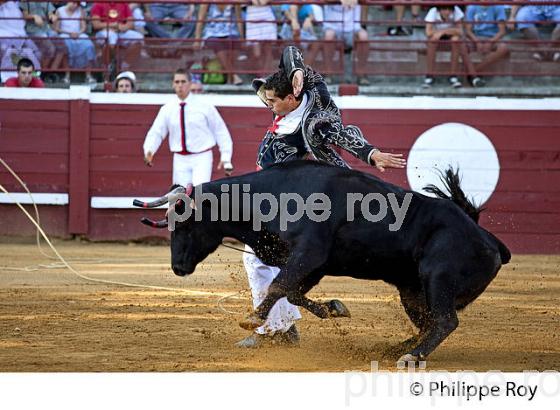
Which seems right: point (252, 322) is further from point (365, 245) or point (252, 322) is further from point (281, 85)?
point (281, 85)

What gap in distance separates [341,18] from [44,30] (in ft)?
11.2

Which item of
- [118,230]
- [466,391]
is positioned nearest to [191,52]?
[118,230]

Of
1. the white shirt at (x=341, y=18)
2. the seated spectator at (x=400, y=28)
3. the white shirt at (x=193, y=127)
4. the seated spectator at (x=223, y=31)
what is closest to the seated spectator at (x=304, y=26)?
the white shirt at (x=341, y=18)

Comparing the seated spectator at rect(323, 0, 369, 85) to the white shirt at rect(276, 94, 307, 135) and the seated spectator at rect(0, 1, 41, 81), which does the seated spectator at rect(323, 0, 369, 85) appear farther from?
the white shirt at rect(276, 94, 307, 135)

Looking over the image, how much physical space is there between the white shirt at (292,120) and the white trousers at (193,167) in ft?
15.0

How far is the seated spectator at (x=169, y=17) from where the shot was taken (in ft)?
38.4

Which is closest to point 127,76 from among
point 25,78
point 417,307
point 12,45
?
point 25,78

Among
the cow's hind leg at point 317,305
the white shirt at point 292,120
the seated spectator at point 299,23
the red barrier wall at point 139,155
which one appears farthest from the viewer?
the seated spectator at point 299,23

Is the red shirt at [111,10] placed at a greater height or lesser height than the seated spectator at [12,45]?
greater

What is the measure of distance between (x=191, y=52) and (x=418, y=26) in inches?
110

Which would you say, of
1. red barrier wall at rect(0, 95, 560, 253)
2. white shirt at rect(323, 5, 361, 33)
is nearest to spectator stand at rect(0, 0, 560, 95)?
white shirt at rect(323, 5, 361, 33)

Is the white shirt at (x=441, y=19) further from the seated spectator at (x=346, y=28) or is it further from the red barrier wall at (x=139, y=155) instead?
the red barrier wall at (x=139, y=155)

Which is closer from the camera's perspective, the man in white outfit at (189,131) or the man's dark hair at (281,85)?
the man's dark hair at (281,85)

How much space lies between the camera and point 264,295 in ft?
17.1
